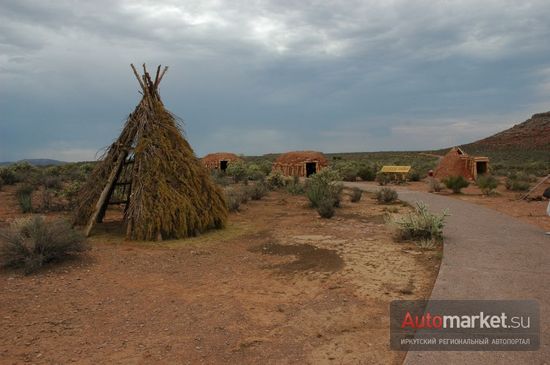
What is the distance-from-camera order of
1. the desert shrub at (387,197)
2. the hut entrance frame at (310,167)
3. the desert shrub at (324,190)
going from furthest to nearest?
the hut entrance frame at (310,167)
the desert shrub at (387,197)
the desert shrub at (324,190)

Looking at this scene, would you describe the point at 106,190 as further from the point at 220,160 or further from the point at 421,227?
the point at 220,160

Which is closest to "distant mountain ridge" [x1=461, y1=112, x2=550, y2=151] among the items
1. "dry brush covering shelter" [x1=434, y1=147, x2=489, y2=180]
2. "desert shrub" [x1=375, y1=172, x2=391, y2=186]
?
"dry brush covering shelter" [x1=434, y1=147, x2=489, y2=180]

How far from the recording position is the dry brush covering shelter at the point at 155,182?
8.46 meters

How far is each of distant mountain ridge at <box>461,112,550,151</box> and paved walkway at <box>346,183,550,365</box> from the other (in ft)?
166

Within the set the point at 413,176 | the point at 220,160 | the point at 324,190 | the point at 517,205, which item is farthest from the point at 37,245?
the point at 220,160

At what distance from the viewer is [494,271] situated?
5746mm

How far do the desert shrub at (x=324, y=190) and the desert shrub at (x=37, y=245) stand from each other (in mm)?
7395

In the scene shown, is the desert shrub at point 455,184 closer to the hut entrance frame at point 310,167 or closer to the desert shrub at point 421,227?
the desert shrub at point 421,227

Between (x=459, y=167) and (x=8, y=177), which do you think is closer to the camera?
(x=8, y=177)

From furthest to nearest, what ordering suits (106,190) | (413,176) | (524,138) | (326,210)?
1. (524,138)
2. (413,176)
3. (326,210)
4. (106,190)

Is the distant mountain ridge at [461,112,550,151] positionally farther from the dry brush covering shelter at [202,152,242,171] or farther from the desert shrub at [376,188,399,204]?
the desert shrub at [376,188,399,204]

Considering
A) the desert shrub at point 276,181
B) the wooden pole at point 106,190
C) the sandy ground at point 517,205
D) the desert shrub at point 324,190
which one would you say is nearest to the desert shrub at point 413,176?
the sandy ground at point 517,205

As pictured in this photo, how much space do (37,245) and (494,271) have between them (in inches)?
273

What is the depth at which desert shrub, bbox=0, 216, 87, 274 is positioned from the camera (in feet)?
21.0
